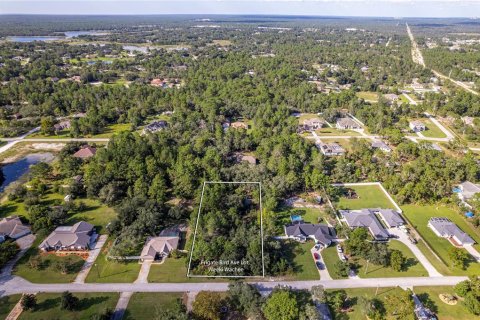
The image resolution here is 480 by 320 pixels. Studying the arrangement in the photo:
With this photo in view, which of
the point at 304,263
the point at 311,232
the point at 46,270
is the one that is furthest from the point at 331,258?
the point at 46,270

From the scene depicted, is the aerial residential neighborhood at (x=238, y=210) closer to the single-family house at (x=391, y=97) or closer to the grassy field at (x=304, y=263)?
the grassy field at (x=304, y=263)

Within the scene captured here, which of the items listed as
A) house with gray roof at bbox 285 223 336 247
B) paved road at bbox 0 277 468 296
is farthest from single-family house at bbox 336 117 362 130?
paved road at bbox 0 277 468 296

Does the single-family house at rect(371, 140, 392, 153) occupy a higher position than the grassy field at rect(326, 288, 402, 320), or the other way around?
the single-family house at rect(371, 140, 392, 153)

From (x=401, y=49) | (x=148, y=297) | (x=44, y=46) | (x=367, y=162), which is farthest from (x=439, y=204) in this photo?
(x=44, y=46)

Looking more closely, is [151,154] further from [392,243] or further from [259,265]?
[392,243]

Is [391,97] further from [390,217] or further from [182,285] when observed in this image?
[182,285]

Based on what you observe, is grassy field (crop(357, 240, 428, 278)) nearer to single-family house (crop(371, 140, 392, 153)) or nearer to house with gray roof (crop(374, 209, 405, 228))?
→ house with gray roof (crop(374, 209, 405, 228))

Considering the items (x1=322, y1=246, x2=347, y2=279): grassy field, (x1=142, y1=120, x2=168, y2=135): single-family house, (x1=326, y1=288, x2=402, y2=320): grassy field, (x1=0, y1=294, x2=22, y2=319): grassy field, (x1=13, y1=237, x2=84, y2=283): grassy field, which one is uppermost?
(x1=142, y1=120, x2=168, y2=135): single-family house
